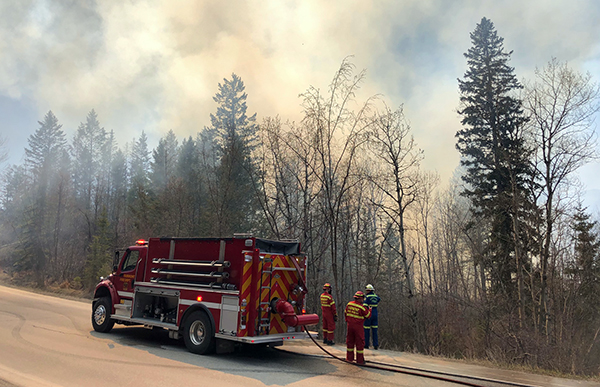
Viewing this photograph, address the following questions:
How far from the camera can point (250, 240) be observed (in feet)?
26.7

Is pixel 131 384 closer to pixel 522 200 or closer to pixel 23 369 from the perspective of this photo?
pixel 23 369

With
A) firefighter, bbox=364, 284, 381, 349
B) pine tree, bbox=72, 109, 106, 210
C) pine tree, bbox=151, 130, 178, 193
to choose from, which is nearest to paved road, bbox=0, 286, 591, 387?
firefighter, bbox=364, 284, 381, 349

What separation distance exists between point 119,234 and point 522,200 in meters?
34.5

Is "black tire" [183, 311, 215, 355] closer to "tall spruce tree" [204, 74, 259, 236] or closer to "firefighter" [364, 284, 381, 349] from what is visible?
"firefighter" [364, 284, 381, 349]

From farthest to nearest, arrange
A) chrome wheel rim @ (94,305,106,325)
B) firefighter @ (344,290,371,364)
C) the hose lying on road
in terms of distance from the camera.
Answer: chrome wheel rim @ (94,305,106,325), firefighter @ (344,290,371,364), the hose lying on road

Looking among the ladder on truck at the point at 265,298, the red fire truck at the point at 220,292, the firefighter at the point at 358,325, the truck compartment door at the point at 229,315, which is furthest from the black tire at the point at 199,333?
the firefighter at the point at 358,325

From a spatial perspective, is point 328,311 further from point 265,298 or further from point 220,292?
point 220,292

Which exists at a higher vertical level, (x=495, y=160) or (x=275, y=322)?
(x=495, y=160)

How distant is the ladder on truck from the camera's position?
801cm

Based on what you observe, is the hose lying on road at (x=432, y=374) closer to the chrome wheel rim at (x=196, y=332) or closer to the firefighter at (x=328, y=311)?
the firefighter at (x=328, y=311)

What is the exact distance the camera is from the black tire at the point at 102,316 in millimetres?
10398

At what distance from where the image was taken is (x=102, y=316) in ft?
34.5

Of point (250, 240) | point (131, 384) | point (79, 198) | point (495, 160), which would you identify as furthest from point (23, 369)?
point (79, 198)

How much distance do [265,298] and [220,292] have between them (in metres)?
1.00
